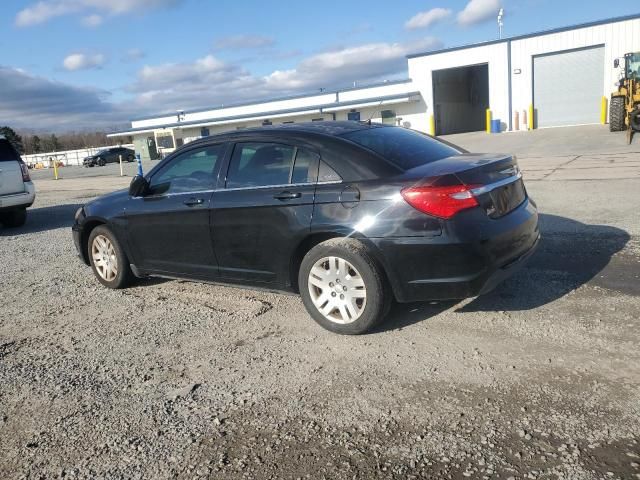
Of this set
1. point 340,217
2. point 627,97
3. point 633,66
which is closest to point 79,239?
point 340,217

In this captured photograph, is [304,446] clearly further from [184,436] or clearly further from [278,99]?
[278,99]

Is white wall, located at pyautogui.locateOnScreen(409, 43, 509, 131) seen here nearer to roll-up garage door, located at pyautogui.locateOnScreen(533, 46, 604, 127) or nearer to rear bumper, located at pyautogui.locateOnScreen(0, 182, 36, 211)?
roll-up garage door, located at pyautogui.locateOnScreen(533, 46, 604, 127)

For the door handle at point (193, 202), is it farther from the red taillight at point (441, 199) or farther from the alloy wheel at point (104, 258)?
the red taillight at point (441, 199)

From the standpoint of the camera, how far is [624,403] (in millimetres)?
2928

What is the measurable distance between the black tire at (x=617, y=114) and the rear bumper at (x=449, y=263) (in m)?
21.8

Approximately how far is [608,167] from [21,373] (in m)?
13.1

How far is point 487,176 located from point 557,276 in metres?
1.69

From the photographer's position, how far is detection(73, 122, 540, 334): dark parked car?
12.3 feet

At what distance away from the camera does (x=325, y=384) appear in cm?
345

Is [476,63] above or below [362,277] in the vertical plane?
above

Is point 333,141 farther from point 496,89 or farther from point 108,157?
point 108,157

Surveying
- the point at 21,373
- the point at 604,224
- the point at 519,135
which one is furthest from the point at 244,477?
the point at 519,135

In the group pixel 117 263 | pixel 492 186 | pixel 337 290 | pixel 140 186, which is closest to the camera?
pixel 492 186

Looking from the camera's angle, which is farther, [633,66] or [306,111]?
[306,111]
